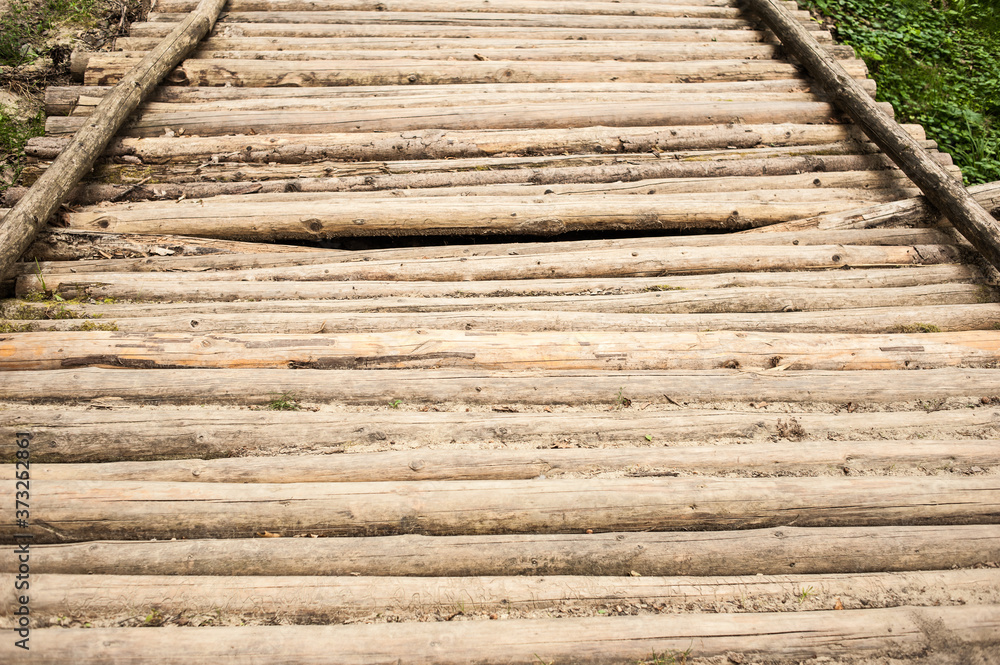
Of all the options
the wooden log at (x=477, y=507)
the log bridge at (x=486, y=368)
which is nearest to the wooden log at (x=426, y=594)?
the log bridge at (x=486, y=368)

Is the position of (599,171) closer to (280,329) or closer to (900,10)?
(280,329)

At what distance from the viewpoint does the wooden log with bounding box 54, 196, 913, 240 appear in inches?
139

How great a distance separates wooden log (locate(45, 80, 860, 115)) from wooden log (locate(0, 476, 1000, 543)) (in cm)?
308

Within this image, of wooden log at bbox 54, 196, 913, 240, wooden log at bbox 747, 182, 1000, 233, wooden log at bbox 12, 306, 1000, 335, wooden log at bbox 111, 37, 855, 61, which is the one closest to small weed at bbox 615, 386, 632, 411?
wooden log at bbox 12, 306, 1000, 335

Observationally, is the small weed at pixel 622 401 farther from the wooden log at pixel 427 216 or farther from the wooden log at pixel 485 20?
the wooden log at pixel 485 20

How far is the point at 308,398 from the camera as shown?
264cm

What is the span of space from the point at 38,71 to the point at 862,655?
7.52 meters

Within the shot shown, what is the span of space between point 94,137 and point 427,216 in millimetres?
2168

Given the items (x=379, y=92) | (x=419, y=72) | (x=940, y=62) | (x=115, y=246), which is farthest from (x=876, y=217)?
(x=940, y=62)

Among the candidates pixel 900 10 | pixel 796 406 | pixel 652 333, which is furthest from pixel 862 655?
pixel 900 10

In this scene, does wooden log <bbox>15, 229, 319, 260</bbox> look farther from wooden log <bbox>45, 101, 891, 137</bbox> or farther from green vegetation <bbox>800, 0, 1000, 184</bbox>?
green vegetation <bbox>800, 0, 1000, 184</bbox>

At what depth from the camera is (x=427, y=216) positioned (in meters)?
3.58

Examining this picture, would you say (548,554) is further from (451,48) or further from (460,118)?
(451,48)

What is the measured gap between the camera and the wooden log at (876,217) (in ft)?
12.0
